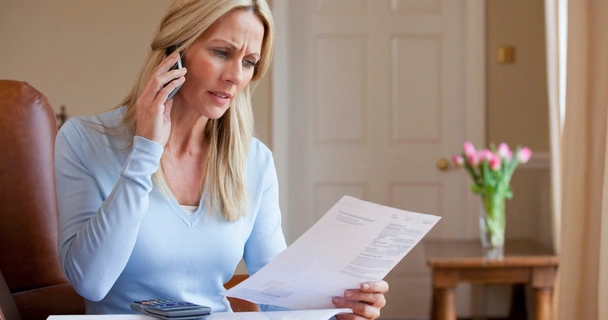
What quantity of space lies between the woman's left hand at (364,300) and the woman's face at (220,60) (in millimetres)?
463

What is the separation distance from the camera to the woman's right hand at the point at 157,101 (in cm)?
137

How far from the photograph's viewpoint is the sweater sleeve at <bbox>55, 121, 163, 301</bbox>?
1313 millimetres

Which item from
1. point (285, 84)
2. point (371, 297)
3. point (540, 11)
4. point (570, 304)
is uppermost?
point (540, 11)

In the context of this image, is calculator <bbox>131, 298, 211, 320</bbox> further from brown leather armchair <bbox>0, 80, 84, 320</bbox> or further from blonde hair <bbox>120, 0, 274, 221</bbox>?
brown leather armchair <bbox>0, 80, 84, 320</bbox>

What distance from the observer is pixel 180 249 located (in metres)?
1.50

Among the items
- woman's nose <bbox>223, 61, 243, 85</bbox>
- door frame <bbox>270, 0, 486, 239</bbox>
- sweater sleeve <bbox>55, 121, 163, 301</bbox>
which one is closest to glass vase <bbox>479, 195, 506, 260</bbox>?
door frame <bbox>270, 0, 486, 239</bbox>

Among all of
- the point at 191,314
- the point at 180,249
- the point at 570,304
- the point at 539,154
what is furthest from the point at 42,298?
the point at 539,154

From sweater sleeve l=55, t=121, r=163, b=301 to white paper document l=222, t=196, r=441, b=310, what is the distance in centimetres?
21

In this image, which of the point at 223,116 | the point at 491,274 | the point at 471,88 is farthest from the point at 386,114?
the point at 223,116

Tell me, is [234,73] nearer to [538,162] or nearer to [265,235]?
[265,235]

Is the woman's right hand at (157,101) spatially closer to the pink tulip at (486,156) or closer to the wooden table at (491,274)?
the wooden table at (491,274)

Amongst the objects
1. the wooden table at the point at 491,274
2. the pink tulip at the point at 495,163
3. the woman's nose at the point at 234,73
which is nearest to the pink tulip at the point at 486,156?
the pink tulip at the point at 495,163

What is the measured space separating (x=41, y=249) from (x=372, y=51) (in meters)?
2.91

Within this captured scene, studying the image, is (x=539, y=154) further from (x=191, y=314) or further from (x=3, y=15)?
(x=191, y=314)
